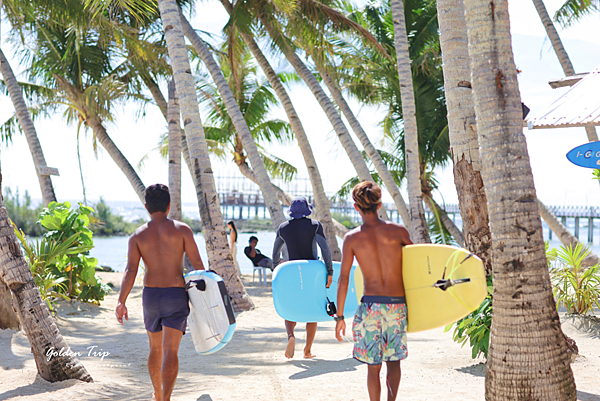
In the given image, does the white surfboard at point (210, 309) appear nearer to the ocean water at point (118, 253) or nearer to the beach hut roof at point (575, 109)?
the beach hut roof at point (575, 109)

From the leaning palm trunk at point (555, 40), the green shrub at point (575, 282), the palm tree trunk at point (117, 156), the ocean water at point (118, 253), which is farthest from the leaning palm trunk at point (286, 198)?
the green shrub at point (575, 282)

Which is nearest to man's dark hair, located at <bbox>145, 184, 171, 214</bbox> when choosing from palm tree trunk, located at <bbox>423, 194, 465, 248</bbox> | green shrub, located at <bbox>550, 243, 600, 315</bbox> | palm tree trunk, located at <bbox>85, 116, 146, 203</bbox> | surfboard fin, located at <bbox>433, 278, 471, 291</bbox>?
surfboard fin, located at <bbox>433, 278, 471, 291</bbox>

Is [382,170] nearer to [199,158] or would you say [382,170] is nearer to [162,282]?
[199,158]

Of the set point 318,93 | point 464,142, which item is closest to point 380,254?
point 464,142

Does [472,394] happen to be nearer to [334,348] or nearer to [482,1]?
[334,348]

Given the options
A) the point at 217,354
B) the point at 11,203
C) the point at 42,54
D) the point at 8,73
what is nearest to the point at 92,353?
the point at 217,354

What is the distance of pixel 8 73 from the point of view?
35.7ft

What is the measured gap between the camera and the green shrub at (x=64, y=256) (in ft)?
22.9

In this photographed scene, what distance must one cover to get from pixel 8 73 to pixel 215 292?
974 cm

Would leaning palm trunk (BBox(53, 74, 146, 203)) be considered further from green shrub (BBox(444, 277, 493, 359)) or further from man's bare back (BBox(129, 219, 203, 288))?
green shrub (BBox(444, 277, 493, 359))

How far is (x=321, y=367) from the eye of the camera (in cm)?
494

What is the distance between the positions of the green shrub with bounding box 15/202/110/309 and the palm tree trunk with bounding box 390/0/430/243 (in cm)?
Answer: 593

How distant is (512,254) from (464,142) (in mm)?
1711

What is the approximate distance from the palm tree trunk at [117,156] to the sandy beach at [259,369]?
230 inches
